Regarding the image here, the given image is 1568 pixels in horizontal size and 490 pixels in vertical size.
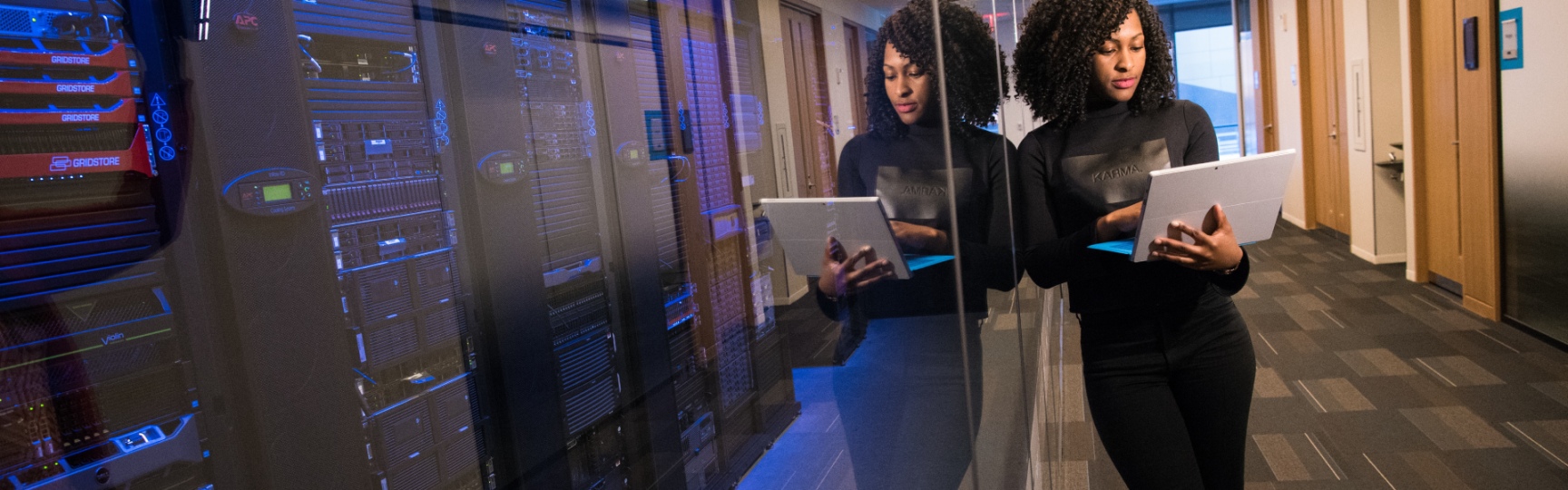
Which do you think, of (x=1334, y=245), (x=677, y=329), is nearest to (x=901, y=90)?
(x=677, y=329)

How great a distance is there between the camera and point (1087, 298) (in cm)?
137

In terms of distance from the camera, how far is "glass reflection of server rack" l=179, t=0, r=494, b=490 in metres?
0.27

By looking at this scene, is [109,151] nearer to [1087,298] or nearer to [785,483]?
[785,483]

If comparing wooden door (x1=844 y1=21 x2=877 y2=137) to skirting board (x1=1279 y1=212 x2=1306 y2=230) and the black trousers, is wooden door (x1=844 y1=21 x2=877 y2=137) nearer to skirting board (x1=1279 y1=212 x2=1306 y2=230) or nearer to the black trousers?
the black trousers

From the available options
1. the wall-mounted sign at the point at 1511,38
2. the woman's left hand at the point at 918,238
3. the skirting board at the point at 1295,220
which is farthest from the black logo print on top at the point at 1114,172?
the skirting board at the point at 1295,220

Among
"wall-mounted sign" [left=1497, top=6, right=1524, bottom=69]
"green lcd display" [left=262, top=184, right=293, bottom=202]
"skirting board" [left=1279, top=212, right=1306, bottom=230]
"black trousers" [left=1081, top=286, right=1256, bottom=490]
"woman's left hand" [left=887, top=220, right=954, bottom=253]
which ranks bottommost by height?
"skirting board" [left=1279, top=212, right=1306, bottom=230]

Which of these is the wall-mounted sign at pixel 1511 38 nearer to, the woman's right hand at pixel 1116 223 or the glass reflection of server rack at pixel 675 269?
the woman's right hand at pixel 1116 223

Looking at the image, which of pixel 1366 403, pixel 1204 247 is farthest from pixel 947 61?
pixel 1366 403

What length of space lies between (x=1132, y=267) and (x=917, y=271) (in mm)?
757

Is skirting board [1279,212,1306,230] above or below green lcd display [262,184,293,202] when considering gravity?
below

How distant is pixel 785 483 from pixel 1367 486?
2.25 m

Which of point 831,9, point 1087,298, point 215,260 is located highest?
point 831,9

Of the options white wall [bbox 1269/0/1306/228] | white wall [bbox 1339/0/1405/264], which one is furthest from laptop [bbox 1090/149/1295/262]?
white wall [bbox 1269/0/1306/228]

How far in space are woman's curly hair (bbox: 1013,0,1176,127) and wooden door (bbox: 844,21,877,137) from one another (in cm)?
85
